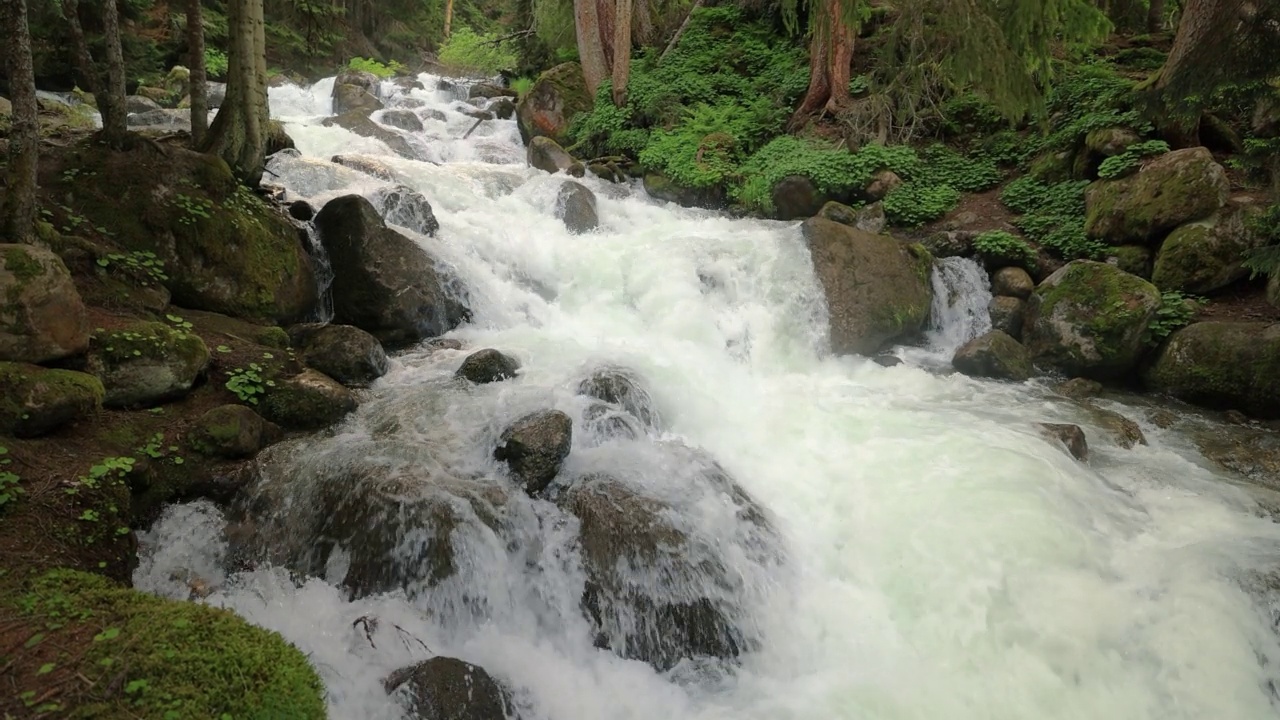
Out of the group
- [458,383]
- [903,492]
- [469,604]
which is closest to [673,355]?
[458,383]

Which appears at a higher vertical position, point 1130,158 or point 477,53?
point 1130,158

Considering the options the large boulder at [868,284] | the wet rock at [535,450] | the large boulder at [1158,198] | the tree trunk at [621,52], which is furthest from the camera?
the tree trunk at [621,52]

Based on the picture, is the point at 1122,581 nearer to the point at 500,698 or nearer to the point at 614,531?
the point at 614,531

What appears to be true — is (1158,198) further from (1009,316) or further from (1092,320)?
(1009,316)

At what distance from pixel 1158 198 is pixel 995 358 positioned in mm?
3351

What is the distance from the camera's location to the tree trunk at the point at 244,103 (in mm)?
7031

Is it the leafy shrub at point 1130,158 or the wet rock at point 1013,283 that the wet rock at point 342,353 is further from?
the leafy shrub at point 1130,158

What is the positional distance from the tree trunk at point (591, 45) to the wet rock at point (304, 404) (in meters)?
13.9

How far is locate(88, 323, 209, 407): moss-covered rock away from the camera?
4.80 m

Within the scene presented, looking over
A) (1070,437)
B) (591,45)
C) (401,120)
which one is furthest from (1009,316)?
(401,120)

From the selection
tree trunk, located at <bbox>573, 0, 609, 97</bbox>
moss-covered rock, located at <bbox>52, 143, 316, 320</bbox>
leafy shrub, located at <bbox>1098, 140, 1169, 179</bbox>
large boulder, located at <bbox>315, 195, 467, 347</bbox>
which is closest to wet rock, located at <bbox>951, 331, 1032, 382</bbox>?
leafy shrub, located at <bbox>1098, 140, 1169, 179</bbox>

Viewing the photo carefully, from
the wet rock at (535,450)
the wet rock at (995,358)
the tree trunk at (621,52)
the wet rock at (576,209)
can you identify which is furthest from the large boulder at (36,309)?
the tree trunk at (621,52)

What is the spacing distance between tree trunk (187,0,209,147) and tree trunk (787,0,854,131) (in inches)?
450

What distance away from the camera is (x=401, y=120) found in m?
17.5
